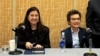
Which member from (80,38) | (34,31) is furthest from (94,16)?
(34,31)

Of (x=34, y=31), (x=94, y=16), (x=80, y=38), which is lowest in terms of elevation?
(x=80, y=38)

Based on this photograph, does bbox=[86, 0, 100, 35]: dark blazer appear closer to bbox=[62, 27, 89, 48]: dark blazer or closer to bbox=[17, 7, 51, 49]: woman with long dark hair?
bbox=[62, 27, 89, 48]: dark blazer

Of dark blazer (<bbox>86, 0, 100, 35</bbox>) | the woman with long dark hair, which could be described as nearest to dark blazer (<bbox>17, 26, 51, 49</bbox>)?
the woman with long dark hair

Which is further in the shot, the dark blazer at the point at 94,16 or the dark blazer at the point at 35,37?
the dark blazer at the point at 94,16

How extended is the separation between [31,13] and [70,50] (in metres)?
0.86

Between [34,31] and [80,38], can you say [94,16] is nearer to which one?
[80,38]

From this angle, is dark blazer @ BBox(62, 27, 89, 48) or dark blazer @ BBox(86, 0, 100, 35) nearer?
dark blazer @ BBox(62, 27, 89, 48)

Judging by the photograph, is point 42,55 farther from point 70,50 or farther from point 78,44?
point 78,44

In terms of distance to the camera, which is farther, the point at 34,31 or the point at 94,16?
the point at 94,16

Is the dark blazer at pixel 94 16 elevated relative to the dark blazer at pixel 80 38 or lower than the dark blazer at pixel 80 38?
elevated

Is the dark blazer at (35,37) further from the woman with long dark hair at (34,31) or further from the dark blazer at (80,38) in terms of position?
the dark blazer at (80,38)

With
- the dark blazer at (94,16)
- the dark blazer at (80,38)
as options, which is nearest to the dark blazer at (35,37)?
the dark blazer at (80,38)

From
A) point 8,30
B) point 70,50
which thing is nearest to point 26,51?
point 70,50

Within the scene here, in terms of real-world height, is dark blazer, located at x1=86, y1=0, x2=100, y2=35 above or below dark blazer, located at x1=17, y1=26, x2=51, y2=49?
above
